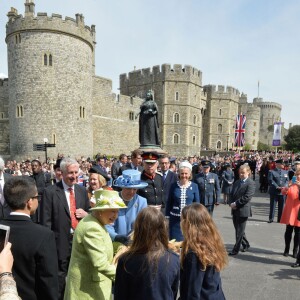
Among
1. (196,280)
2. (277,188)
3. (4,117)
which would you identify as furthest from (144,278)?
(4,117)

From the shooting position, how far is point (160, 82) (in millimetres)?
39531

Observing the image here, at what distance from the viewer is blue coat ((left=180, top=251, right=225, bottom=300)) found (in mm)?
2234

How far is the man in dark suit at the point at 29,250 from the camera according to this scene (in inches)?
81.6

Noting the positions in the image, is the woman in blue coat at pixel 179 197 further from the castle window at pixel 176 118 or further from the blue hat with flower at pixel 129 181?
the castle window at pixel 176 118

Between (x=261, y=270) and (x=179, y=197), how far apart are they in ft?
6.31

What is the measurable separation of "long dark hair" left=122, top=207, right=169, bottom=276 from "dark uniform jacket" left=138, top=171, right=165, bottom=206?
266 centimetres

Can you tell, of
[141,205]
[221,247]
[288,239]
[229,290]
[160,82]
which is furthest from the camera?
[160,82]

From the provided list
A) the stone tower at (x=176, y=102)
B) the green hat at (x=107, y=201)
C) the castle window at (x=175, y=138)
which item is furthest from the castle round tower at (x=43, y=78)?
the green hat at (x=107, y=201)

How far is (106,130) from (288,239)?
27.6m

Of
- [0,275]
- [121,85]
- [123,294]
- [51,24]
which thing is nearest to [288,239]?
[123,294]

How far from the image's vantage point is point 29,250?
2066 mm

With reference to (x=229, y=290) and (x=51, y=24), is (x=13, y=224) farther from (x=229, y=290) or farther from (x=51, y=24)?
(x=51, y=24)

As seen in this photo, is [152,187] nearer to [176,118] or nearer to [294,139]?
[176,118]

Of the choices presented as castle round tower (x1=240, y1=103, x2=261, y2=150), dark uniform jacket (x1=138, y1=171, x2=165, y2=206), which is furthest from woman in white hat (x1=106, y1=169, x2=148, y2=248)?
castle round tower (x1=240, y1=103, x2=261, y2=150)
